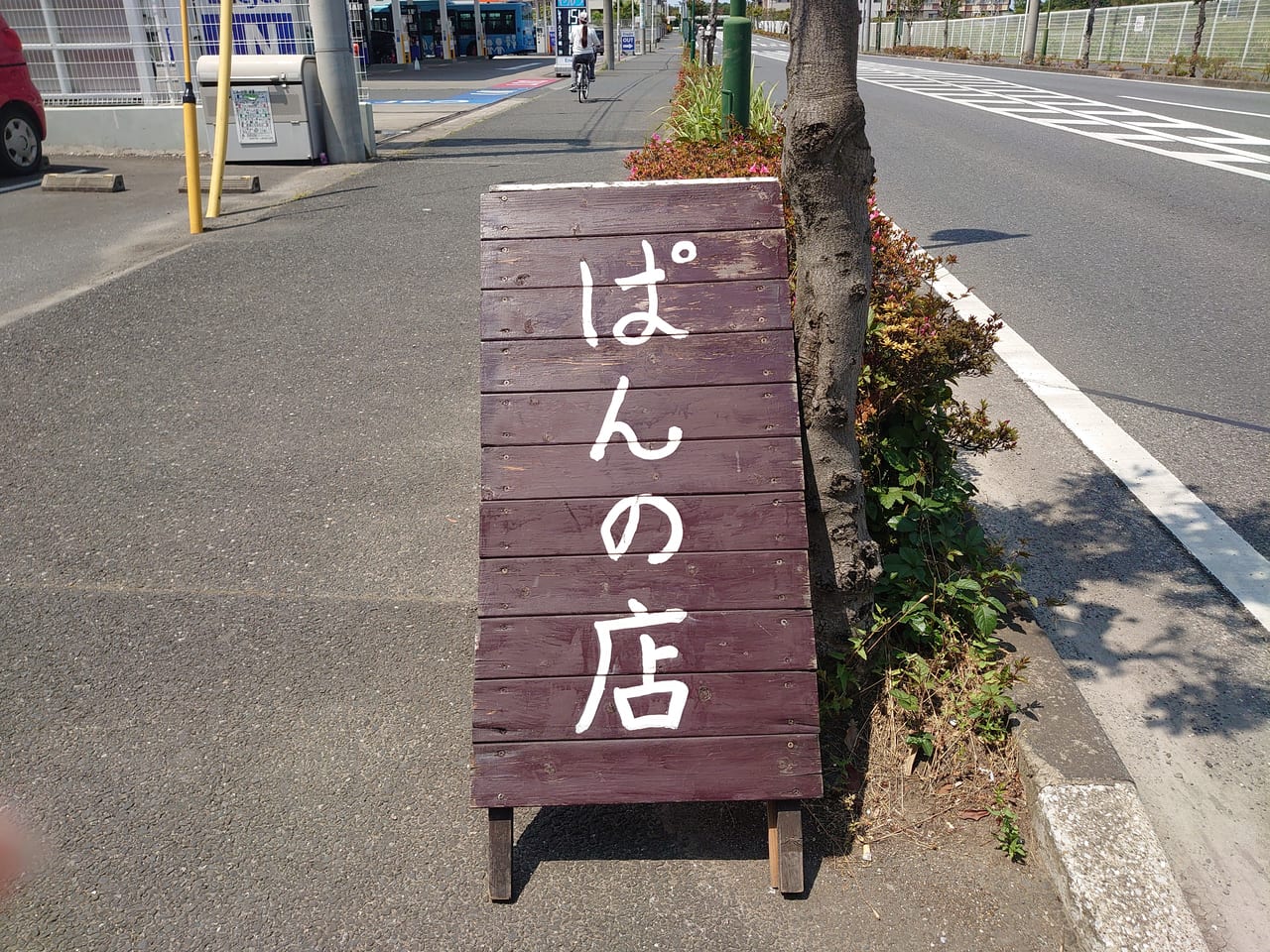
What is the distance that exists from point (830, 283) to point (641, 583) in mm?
1108

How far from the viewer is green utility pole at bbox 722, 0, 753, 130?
290 inches

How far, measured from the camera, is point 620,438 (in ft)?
9.64

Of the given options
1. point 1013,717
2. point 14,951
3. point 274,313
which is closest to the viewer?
point 14,951

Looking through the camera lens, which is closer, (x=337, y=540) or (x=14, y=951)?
(x=14, y=951)

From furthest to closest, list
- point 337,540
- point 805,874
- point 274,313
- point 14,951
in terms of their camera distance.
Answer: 1. point 274,313
2. point 337,540
3. point 805,874
4. point 14,951

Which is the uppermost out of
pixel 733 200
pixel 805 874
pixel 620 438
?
→ pixel 733 200

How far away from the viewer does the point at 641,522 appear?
2891 mm

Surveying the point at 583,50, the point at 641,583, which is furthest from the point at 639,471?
the point at 583,50

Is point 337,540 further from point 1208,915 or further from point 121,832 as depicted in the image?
point 1208,915

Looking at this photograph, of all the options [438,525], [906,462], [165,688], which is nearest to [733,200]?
[906,462]

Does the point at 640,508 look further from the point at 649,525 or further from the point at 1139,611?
the point at 1139,611

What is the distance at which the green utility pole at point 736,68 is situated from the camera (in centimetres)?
738

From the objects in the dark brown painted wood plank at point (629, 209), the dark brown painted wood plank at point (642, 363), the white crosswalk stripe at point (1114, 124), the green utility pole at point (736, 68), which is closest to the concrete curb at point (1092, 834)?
the dark brown painted wood plank at point (642, 363)

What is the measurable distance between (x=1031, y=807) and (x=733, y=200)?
6.63ft
